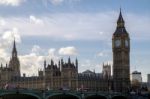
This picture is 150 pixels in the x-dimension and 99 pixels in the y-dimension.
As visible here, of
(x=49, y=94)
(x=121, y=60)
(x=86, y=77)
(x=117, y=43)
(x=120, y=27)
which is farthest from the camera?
(x=120, y=27)

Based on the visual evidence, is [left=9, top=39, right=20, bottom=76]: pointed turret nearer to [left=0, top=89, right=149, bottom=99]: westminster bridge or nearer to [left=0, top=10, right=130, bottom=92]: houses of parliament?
[left=0, top=10, right=130, bottom=92]: houses of parliament

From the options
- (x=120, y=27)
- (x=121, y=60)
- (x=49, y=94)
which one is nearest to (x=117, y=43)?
(x=121, y=60)

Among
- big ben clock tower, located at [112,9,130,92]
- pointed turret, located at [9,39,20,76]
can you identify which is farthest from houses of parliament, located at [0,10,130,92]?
pointed turret, located at [9,39,20,76]

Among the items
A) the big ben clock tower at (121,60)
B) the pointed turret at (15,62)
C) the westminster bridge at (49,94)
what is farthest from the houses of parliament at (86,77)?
the westminster bridge at (49,94)

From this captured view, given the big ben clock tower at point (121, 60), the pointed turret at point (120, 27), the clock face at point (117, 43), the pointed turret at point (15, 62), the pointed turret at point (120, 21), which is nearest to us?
the big ben clock tower at point (121, 60)

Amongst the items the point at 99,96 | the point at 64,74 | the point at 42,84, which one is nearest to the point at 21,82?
the point at 42,84

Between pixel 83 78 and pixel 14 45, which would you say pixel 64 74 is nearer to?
pixel 83 78

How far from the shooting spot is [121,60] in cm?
15412

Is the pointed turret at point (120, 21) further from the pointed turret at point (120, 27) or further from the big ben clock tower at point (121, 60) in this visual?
the big ben clock tower at point (121, 60)

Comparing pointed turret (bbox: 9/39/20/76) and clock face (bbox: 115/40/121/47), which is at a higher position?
clock face (bbox: 115/40/121/47)

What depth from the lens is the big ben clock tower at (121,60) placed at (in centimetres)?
15475

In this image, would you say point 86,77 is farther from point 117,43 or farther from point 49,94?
point 49,94

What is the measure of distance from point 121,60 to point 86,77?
13.5 meters

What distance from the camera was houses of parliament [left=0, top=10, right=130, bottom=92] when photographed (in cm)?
14238
